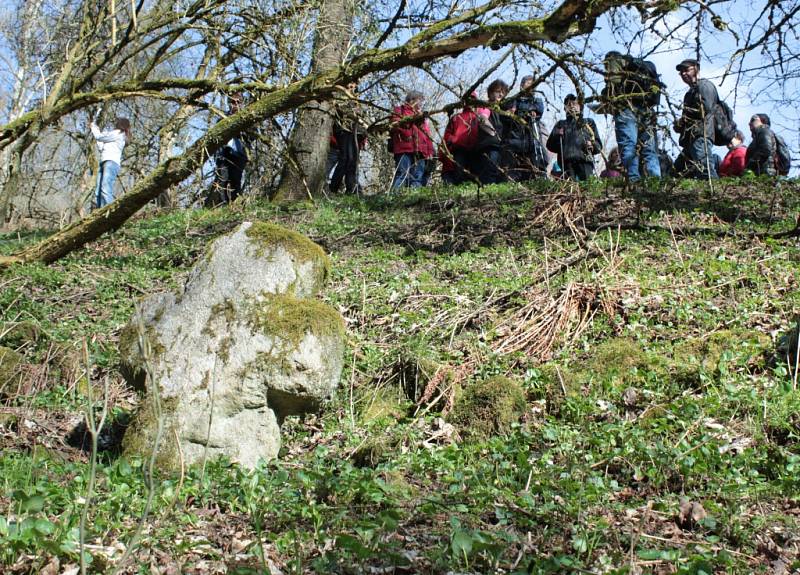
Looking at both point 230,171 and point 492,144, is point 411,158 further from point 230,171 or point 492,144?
point 230,171

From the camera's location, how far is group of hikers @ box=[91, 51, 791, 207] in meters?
10.1

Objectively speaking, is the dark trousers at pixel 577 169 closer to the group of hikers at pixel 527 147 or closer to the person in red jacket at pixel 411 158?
the group of hikers at pixel 527 147

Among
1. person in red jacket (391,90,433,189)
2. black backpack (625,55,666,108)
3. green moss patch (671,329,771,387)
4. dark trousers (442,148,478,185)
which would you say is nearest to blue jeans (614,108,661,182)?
black backpack (625,55,666,108)

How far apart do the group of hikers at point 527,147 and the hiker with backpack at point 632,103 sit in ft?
0.08

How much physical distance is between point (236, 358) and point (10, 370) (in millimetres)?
2524

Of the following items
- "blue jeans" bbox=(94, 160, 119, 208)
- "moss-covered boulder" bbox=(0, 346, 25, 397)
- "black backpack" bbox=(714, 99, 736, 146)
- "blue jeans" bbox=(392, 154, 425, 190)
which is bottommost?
"moss-covered boulder" bbox=(0, 346, 25, 397)

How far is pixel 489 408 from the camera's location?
553 cm

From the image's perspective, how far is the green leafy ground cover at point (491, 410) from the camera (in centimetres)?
358

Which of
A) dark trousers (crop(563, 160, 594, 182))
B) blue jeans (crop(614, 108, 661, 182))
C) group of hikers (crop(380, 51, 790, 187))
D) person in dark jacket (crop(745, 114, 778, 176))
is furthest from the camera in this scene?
dark trousers (crop(563, 160, 594, 182))

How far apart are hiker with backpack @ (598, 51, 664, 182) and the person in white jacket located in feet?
25.7

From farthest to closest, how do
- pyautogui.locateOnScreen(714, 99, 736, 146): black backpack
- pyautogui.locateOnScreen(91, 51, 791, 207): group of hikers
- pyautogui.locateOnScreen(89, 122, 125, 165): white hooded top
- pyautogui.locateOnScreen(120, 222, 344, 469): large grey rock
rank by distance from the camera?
1. pyautogui.locateOnScreen(89, 122, 125, 165): white hooded top
2. pyautogui.locateOnScreen(714, 99, 736, 146): black backpack
3. pyautogui.locateOnScreen(91, 51, 791, 207): group of hikers
4. pyautogui.locateOnScreen(120, 222, 344, 469): large grey rock

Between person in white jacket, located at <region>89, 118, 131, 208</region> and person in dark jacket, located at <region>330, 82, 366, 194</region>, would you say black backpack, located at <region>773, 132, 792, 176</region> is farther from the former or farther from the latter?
person in white jacket, located at <region>89, 118, 131, 208</region>

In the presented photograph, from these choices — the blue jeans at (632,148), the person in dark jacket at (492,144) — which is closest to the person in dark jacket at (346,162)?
the person in dark jacket at (492,144)

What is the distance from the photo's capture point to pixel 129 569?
10.9 ft
